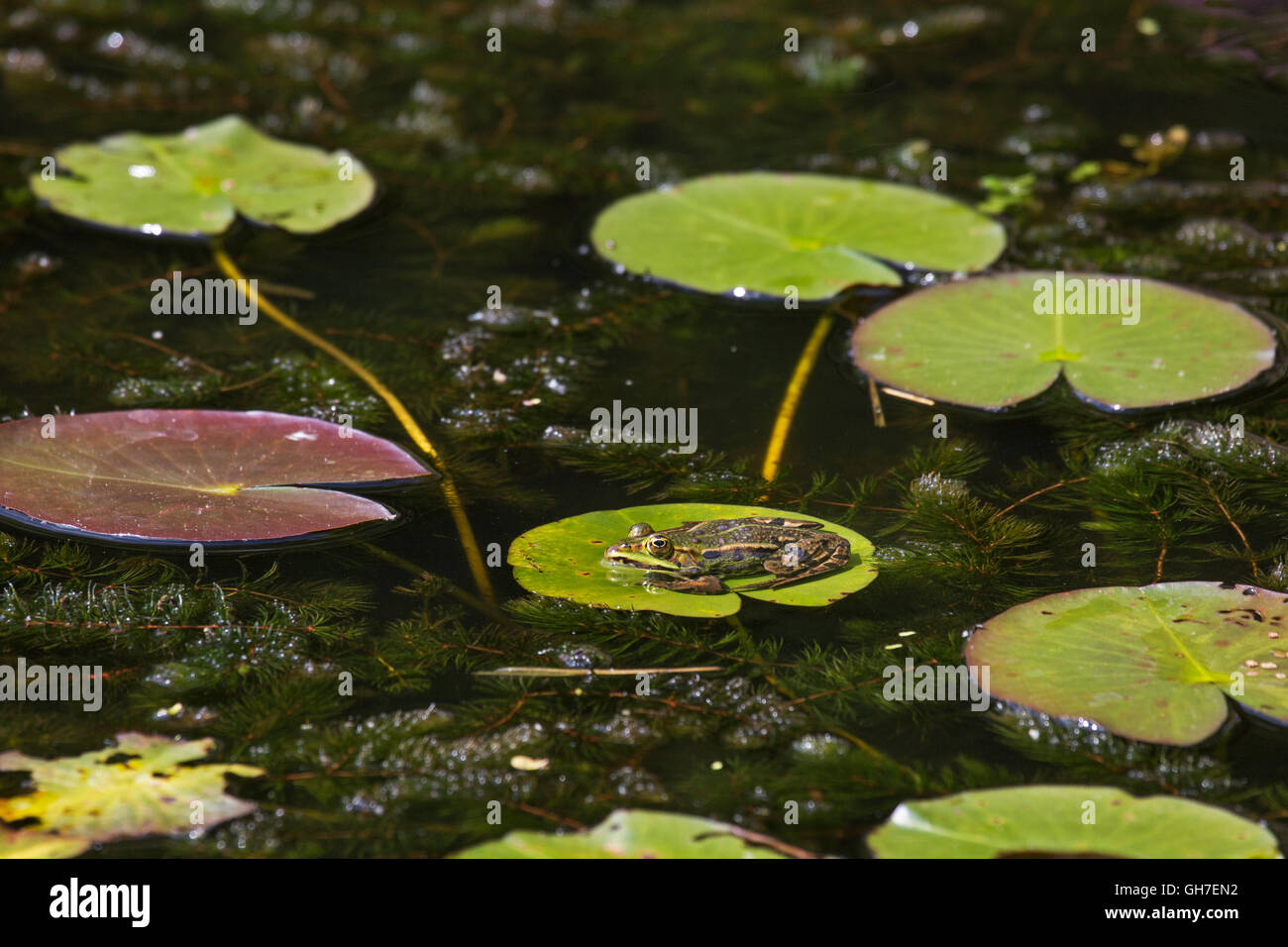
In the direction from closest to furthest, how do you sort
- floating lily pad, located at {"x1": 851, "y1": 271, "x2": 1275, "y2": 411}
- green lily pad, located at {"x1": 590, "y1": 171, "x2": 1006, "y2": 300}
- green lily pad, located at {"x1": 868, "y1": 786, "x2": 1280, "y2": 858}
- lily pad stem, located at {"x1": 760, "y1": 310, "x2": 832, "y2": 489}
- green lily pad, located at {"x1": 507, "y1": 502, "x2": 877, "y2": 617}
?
green lily pad, located at {"x1": 868, "y1": 786, "x2": 1280, "y2": 858}
green lily pad, located at {"x1": 507, "y1": 502, "x2": 877, "y2": 617}
lily pad stem, located at {"x1": 760, "y1": 310, "x2": 832, "y2": 489}
floating lily pad, located at {"x1": 851, "y1": 271, "x2": 1275, "y2": 411}
green lily pad, located at {"x1": 590, "y1": 171, "x2": 1006, "y2": 300}

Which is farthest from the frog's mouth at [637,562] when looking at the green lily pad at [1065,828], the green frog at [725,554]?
the green lily pad at [1065,828]

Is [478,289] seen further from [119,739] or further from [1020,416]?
[119,739]

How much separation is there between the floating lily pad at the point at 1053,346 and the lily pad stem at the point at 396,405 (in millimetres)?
1387

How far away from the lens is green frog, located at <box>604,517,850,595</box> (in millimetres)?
2797

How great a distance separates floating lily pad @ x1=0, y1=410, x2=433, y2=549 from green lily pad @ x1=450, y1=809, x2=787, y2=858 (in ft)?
3.63

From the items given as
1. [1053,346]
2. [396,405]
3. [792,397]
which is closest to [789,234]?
[792,397]

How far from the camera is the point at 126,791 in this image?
7.55 feet

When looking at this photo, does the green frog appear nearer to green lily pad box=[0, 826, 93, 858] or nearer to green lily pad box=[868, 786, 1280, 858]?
green lily pad box=[868, 786, 1280, 858]

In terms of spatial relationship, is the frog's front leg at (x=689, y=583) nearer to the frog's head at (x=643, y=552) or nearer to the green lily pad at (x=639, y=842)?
the frog's head at (x=643, y=552)

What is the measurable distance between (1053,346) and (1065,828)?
1895 millimetres

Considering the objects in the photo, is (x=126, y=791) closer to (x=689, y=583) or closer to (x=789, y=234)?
(x=689, y=583)

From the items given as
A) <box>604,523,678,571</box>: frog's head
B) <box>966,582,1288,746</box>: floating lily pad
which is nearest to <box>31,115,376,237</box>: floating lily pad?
<box>604,523,678,571</box>: frog's head

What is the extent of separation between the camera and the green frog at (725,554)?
2.80 m

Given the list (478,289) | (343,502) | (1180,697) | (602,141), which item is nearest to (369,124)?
(602,141)
